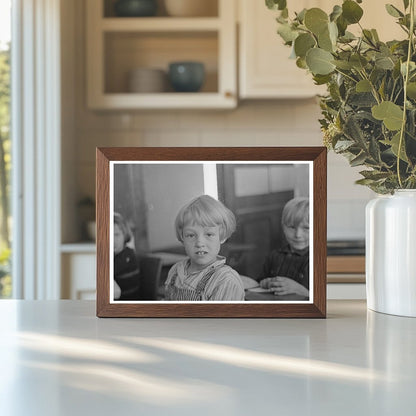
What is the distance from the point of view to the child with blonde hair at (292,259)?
0.80 metres

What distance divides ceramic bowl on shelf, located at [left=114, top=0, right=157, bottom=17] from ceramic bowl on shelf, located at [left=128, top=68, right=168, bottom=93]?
255mm

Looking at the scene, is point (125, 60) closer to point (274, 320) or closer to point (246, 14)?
point (246, 14)

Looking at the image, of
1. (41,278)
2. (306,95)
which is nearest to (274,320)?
(41,278)

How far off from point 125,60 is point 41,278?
115 cm

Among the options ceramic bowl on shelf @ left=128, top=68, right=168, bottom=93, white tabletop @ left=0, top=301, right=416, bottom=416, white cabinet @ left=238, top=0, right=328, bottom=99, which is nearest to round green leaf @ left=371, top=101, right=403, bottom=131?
white tabletop @ left=0, top=301, right=416, bottom=416

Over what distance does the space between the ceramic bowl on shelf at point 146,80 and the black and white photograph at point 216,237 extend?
225cm

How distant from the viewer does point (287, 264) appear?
2.64 ft

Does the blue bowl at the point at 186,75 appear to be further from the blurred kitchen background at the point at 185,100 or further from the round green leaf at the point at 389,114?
the round green leaf at the point at 389,114

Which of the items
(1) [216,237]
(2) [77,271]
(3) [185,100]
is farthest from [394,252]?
(3) [185,100]

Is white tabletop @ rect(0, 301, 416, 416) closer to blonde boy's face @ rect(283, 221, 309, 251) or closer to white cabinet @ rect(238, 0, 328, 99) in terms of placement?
blonde boy's face @ rect(283, 221, 309, 251)

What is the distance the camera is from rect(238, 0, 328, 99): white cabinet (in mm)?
2928

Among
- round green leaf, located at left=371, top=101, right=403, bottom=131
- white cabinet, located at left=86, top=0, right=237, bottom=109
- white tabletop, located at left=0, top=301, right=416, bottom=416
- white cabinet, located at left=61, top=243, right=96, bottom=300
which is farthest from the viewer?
white cabinet, located at left=86, top=0, right=237, bottom=109

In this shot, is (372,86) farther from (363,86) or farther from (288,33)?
(288,33)

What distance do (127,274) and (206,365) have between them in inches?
9.7
